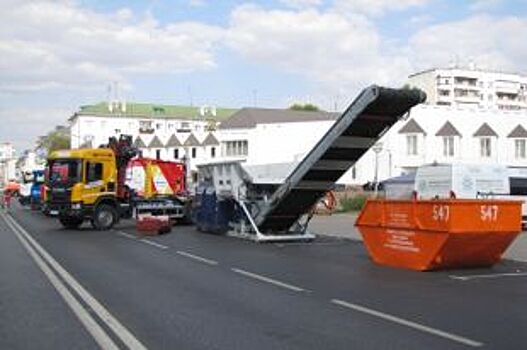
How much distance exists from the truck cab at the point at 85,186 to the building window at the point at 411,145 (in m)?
52.1

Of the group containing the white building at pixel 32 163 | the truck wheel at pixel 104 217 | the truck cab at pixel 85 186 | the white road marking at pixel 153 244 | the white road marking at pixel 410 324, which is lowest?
the white road marking at pixel 153 244

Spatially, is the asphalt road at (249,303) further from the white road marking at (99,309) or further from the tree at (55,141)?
the tree at (55,141)

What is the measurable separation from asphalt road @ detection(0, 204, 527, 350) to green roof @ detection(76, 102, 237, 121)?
499 feet

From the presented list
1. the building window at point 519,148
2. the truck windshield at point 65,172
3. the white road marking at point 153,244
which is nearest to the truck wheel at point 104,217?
the truck windshield at point 65,172

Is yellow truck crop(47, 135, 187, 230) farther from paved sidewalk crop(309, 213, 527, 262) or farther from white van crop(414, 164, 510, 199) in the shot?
white van crop(414, 164, 510, 199)

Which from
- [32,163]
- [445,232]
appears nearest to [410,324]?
[445,232]

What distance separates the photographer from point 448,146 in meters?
80.9

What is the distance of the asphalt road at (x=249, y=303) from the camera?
918 centimetres

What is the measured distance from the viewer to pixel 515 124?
3260 inches

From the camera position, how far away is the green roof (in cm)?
17000

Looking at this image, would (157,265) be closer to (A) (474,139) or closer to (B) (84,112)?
(A) (474,139)

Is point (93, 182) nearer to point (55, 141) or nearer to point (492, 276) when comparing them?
point (492, 276)

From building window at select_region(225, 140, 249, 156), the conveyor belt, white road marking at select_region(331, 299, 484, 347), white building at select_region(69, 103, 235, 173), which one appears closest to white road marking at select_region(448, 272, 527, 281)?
white road marking at select_region(331, 299, 484, 347)

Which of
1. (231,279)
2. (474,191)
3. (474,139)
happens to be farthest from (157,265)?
(474,139)
